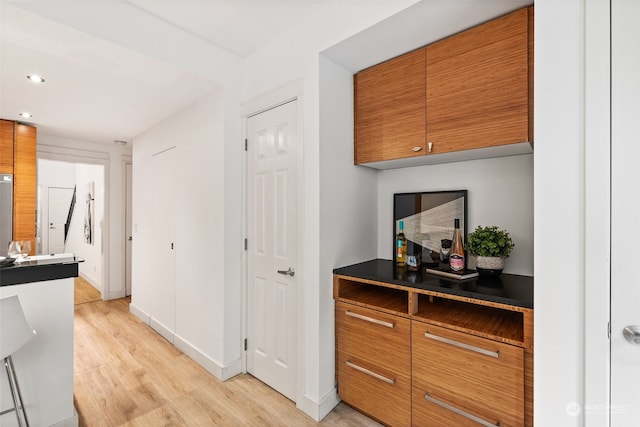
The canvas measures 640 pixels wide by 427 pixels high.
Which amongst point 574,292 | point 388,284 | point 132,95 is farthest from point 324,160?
point 132,95

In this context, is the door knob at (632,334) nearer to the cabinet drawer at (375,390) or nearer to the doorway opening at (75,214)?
the cabinet drawer at (375,390)

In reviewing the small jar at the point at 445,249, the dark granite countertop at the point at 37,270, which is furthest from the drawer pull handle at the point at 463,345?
the dark granite countertop at the point at 37,270

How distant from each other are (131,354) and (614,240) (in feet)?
11.7

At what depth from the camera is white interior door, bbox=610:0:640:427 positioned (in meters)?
1.04

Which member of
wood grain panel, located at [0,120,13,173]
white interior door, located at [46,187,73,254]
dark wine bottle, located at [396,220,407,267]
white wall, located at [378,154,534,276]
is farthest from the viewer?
white interior door, located at [46,187,73,254]

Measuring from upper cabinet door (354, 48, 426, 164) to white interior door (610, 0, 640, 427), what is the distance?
0.86 metres

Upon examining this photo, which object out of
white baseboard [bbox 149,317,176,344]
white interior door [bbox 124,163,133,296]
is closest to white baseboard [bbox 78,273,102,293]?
white interior door [bbox 124,163,133,296]

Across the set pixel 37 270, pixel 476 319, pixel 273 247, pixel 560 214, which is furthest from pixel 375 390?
pixel 37 270

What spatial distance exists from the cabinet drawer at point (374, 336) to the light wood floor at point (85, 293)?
4556 mm

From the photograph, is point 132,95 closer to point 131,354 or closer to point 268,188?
point 268,188

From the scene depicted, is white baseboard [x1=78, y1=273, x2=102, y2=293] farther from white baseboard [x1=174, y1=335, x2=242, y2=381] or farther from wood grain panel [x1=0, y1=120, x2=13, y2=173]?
white baseboard [x1=174, y1=335, x2=242, y2=381]

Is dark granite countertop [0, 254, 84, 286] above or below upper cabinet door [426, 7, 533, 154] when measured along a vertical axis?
below

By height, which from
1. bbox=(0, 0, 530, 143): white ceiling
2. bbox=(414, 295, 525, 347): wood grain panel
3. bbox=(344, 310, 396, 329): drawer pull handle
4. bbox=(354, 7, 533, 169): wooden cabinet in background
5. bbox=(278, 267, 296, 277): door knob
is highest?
bbox=(0, 0, 530, 143): white ceiling

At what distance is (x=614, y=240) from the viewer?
107 cm
